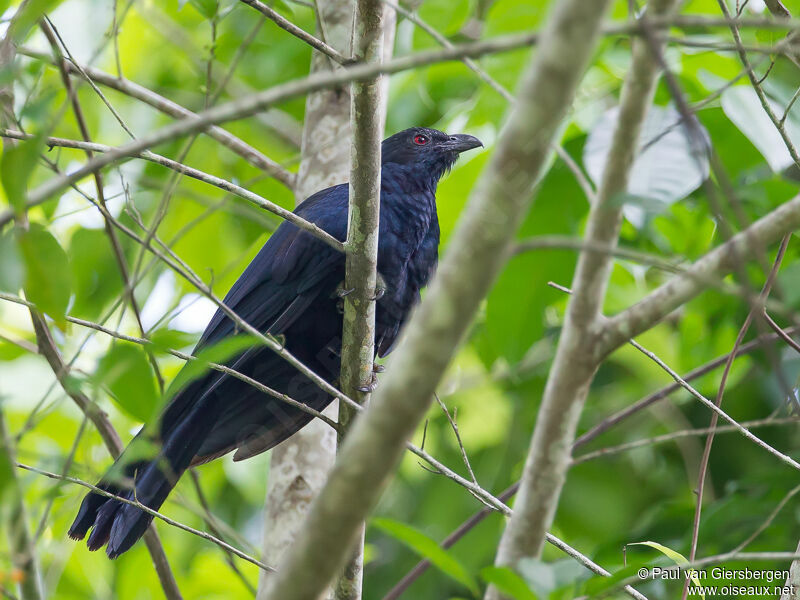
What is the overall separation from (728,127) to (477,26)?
2367mm

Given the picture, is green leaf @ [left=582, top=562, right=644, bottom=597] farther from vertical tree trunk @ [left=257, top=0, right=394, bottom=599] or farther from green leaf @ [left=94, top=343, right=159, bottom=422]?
vertical tree trunk @ [left=257, top=0, right=394, bottom=599]

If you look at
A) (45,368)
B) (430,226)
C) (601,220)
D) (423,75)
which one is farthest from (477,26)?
(601,220)

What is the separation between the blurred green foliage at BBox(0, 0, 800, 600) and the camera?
3.27 metres

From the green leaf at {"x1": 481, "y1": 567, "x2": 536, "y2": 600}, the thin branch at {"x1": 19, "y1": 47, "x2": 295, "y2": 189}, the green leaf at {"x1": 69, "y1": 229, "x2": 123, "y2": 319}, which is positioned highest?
the thin branch at {"x1": 19, "y1": 47, "x2": 295, "y2": 189}

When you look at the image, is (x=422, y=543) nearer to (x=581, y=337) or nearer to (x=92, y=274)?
(x=581, y=337)

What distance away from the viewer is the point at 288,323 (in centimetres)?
352

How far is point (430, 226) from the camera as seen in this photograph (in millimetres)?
3930

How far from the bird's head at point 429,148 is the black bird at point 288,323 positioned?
33 centimetres

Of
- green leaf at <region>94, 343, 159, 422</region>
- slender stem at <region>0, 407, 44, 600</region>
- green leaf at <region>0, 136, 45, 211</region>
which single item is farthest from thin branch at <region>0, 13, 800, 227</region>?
slender stem at <region>0, 407, 44, 600</region>

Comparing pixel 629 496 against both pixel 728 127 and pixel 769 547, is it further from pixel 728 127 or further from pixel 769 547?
pixel 728 127

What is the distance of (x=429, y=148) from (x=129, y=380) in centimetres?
304

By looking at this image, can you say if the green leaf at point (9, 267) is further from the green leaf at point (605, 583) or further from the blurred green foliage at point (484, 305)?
the green leaf at point (605, 583)

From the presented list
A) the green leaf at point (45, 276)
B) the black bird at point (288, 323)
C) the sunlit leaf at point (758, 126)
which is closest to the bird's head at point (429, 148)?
the black bird at point (288, 323)

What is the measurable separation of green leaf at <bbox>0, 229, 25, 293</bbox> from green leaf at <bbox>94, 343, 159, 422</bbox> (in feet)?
0.64
